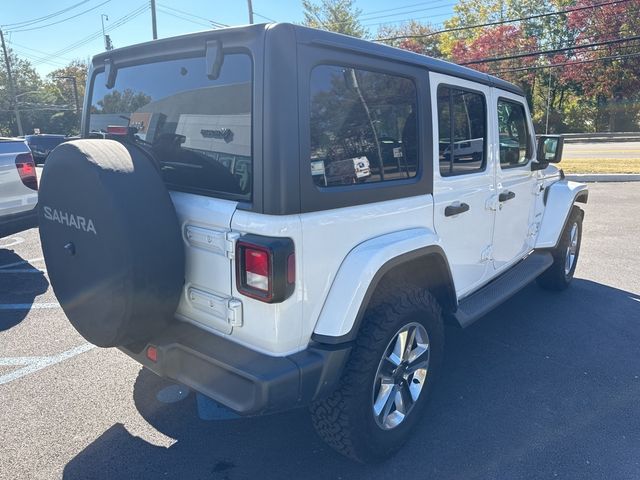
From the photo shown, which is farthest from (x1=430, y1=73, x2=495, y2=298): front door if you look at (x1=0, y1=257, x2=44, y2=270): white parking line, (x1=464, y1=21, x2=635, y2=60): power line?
(x1=464, y1=21, x2=635, y2=60): power line

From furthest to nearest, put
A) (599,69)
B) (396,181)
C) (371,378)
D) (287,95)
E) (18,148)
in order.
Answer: (599,69)
(18,148)
(396,181)
(371,378)
(287,95)

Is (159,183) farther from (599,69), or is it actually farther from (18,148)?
(599,69)

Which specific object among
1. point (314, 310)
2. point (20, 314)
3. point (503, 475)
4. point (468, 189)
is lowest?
point (503, 475)

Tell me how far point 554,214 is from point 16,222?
573 cm

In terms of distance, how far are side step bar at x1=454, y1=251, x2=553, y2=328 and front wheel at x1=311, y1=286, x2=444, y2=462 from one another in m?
0.41

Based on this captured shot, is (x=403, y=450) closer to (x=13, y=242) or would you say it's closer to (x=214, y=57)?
(x=214, y=57)

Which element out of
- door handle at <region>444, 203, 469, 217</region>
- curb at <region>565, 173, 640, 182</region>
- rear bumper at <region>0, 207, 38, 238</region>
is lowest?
rear bumper at <region>0, 207, 38, 238</region>

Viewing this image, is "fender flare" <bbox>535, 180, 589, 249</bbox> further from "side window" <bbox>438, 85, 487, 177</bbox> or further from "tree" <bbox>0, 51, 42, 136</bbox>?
"tree" <bbox>0, 51, 42, 136</bbox>

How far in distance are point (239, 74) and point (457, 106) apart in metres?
1.56

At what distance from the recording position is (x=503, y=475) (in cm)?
250

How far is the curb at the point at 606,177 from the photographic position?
42.9ft

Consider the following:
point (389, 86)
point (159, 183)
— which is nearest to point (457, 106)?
point (389, 86)

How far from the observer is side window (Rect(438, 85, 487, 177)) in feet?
9.71

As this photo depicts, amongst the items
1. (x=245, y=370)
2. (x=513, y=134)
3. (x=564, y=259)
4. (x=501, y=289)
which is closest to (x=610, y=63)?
(x=564, y=259)
